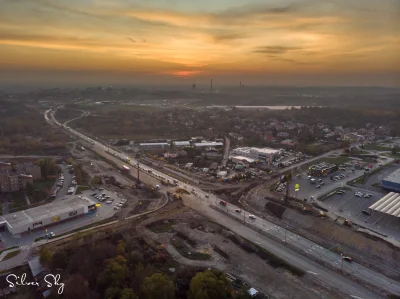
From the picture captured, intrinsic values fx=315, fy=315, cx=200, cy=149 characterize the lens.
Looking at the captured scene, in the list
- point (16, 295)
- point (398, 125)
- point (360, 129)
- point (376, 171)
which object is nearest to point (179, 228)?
point (16, 295)

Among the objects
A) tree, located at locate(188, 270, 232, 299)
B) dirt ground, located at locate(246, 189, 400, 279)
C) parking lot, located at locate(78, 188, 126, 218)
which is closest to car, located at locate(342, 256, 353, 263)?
dirt ground, located at locate(246, 189, 400, 279)

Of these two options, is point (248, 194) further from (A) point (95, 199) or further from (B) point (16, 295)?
(B) point (16, 295)

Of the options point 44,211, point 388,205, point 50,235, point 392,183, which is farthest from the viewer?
point 392,183

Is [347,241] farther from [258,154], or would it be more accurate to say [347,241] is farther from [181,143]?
[181,143]

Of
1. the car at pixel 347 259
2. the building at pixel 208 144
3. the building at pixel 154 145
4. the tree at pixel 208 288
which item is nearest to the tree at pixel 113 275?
the tree at pixel 208 288

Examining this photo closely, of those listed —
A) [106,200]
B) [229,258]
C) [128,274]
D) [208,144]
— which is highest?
[208,144]

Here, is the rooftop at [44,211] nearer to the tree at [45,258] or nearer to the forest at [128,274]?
the forest at [128,274]

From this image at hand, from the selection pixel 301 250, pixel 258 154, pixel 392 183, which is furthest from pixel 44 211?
pixel 392 183

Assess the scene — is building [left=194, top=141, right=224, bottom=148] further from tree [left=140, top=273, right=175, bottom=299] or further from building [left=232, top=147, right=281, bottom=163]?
tree [left=140, top=273, right=175, bottom=299]
